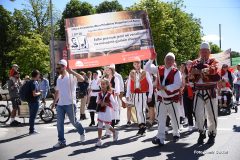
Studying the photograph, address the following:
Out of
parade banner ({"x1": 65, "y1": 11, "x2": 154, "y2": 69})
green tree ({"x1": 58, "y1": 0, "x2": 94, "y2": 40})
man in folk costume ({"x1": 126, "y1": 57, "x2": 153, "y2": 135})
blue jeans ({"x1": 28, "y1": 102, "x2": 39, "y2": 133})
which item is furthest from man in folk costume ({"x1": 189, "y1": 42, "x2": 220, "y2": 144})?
green tree ({"x1": 58, "y1": 0, "x2": 94, "y2": 40})

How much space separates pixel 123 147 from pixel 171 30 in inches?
1594

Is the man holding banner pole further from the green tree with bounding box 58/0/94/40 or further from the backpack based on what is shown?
the green tree with bounding box 58/0/94/40

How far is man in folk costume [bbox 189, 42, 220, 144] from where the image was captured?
28.7ft

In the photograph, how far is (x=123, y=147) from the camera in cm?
905

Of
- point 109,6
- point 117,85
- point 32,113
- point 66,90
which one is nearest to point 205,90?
point 66,90

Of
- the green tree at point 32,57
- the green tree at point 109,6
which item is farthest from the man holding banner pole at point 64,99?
the green tree at point 109,6

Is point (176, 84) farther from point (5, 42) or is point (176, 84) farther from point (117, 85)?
point (5, 42)

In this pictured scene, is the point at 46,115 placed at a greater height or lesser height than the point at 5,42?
lesser

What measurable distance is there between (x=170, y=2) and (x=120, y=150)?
48.2m

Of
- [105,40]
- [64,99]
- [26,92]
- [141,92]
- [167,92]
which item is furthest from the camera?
[26,92]

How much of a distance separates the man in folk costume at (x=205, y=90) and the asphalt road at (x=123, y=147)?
49 cm

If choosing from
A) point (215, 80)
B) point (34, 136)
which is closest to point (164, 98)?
point (215, 80)

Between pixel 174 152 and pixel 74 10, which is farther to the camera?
pixel 74 10

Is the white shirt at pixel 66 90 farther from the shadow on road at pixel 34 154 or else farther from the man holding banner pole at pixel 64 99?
the shadow on road at pixel 34 154
